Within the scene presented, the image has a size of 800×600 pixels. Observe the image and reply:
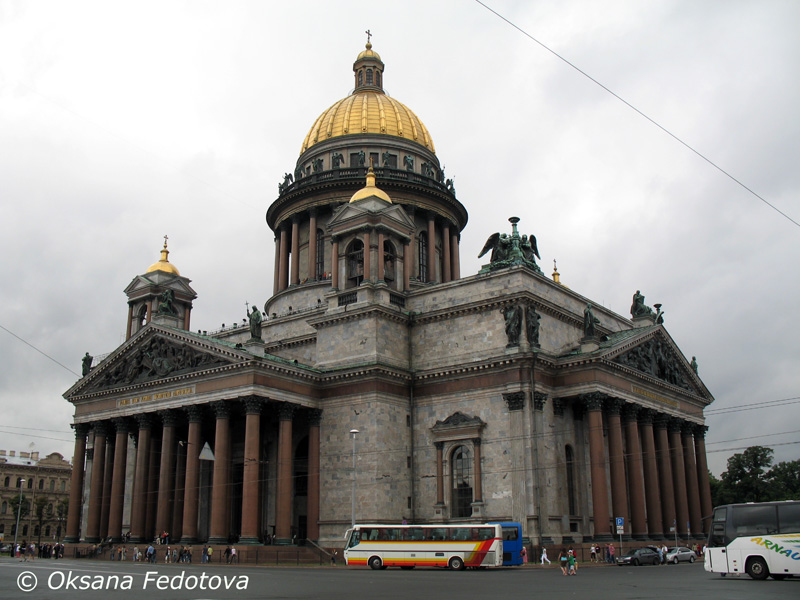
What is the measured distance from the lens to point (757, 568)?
28.4 m

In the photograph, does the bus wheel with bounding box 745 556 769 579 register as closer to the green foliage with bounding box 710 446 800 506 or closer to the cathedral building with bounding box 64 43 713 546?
the cathedral building with bounding box 64 43 713 546

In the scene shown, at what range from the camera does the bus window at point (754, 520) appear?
2839 cm

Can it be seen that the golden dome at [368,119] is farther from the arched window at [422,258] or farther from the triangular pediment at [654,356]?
the triangular pediment at [654,356]

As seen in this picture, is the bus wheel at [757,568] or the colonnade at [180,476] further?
the colonnade at [180,476]

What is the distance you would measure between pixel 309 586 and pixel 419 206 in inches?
1804

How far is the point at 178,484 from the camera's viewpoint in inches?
2167

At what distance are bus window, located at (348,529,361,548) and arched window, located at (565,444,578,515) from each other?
1360 cm

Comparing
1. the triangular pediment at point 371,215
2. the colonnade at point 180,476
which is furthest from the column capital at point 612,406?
the colonnade at point 180,476

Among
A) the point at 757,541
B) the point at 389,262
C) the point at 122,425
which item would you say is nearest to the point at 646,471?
the point at 389,262

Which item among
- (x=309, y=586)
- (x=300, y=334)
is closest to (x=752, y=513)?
(x=309, y=586)

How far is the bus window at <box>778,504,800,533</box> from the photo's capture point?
2774 cm

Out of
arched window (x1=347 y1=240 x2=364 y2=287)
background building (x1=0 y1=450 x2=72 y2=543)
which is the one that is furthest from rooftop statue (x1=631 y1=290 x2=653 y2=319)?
background building (x1=0 y1=450 x2=72 y2=543)

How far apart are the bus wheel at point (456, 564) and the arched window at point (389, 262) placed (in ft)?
68.2

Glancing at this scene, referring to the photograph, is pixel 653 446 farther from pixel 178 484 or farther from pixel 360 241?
pixel 178 484
